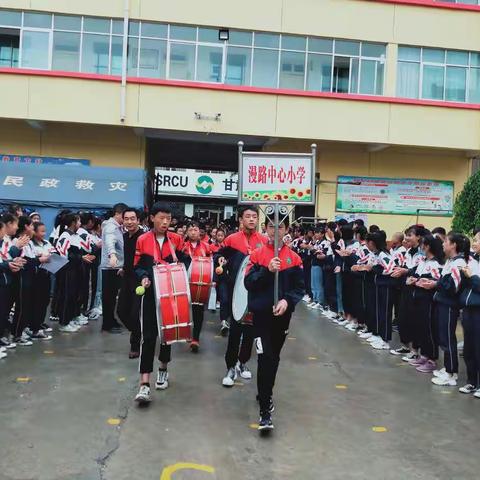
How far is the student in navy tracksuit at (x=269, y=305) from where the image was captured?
488cm

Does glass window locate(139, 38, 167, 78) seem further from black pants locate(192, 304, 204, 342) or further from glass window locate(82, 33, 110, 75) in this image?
black pants locate(192, 304, 204, 342)

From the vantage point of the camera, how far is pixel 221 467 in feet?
13.6

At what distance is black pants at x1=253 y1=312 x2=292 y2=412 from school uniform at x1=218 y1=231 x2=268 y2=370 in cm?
107

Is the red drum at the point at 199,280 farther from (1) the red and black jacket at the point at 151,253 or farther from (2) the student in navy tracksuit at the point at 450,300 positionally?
(2) the student in navy tracksuit at the point at 450,300

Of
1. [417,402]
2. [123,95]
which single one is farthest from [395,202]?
[417,402]

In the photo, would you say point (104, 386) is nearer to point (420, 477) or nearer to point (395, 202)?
point (420, 477)

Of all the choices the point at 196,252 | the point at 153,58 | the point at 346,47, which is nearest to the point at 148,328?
the point at 196,252

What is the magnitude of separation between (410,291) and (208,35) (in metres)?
12.6

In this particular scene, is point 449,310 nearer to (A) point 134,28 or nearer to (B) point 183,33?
(B) point 183,33

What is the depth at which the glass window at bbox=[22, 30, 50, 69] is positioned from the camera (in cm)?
1742

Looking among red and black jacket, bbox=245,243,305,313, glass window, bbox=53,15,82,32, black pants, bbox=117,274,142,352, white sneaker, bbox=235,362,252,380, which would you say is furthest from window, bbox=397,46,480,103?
red and black jacket, bbox=245,243,305,313

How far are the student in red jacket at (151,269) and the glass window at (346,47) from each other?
46.7 ft

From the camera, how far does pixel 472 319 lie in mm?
6273

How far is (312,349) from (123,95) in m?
11.3
